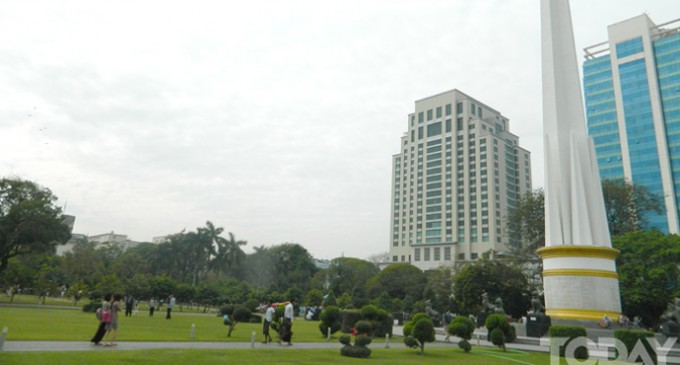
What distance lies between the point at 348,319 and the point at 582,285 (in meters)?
12.6

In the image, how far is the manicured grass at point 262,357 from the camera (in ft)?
36.5

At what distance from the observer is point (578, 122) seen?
1078 inches

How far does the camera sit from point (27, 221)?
42.1 metres

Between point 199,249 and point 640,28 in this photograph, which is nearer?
point 199,249

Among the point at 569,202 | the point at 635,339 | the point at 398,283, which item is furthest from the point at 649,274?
the point at 398,283

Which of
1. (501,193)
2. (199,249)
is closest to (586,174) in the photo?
(199,249)

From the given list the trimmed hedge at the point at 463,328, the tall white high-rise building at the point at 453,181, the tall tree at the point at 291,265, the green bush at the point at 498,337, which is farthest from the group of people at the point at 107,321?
the tall white high-rise building at the point at 453,181

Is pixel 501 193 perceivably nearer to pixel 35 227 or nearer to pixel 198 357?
pixel 35 227

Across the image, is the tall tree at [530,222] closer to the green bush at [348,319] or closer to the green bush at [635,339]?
the green bush at [348,319]

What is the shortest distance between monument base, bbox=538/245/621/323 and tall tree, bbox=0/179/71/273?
144ft

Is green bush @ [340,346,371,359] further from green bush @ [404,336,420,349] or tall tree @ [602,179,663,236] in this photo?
tall tree @ [602,179,663,236]

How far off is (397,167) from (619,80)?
53.4m

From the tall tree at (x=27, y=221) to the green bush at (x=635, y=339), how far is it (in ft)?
153

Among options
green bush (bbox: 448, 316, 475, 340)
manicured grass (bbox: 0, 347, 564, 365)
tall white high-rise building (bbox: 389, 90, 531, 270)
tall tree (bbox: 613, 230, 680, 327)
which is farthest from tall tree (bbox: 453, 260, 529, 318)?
tall white high-rise building (bbox: 389, 90, 531, 270)
